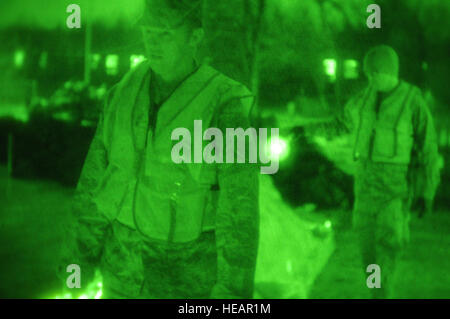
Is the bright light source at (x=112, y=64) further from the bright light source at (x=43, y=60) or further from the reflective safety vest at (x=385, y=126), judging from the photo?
the reflective safety vest at (x=385, y=126)

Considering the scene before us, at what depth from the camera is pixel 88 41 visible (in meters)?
2.87

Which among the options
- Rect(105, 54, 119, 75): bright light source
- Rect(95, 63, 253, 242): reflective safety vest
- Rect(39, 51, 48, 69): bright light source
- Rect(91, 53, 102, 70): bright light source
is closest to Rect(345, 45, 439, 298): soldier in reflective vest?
Rect(95, 63, 253, 242): reflective safety vest

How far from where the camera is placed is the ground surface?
112 inches

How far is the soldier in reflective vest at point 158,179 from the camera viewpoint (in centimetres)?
211

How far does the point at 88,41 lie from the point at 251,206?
56.4 inches

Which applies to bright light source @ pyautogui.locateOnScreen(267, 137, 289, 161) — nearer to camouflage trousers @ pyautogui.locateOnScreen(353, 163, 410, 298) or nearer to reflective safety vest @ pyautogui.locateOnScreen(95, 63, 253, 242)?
camouflage trousers @ pyautogui.locateOnScreen(353, 163, 410, 298)

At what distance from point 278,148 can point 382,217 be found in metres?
0.63

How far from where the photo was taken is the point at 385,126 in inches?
108

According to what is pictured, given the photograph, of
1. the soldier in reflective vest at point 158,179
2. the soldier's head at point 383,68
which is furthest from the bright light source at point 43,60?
the soldier's head at point 383,68

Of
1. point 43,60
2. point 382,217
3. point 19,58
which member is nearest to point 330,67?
point 382,217

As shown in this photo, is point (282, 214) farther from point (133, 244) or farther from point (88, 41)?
point (88, 41)

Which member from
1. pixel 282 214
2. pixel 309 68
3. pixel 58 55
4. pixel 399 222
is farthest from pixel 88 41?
→ pixel 399 222

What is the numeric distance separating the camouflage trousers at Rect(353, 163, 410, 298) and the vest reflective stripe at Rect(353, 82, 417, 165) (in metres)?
0.07

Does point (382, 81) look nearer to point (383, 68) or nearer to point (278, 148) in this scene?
point (383, 68)
